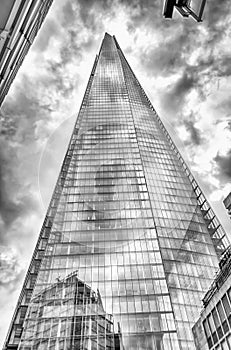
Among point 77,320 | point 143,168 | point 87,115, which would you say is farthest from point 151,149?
point 77,320

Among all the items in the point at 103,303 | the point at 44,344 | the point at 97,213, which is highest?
the point at 97,213

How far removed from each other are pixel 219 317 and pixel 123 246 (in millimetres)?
32711

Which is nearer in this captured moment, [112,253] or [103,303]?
[103,303]

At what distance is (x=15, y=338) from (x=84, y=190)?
107 feet

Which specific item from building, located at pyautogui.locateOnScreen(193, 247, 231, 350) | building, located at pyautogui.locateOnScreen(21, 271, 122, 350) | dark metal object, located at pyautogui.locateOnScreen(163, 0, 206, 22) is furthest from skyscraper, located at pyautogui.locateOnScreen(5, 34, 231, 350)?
dark metal object, located at pyautogui.locateOnScreen(163, 0, 206, 22)

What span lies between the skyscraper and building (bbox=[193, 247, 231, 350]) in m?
18.9

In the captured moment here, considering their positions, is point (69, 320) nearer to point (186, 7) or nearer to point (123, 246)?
point (123, 246)

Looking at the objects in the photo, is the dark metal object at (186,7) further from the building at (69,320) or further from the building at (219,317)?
the building at (69,320)

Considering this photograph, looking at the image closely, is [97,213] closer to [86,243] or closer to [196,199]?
[86,243]

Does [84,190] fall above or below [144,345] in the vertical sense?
above

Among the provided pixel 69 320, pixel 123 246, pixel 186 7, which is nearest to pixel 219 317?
pixel 186 7

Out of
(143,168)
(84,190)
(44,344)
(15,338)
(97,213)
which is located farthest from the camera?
(143,168)

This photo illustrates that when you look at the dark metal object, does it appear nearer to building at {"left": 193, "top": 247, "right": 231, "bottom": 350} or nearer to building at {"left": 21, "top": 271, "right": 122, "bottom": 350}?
building at {"left": 193, "top": 247, "right": 231, "bottom": 350}

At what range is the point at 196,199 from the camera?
7200 centimetres
